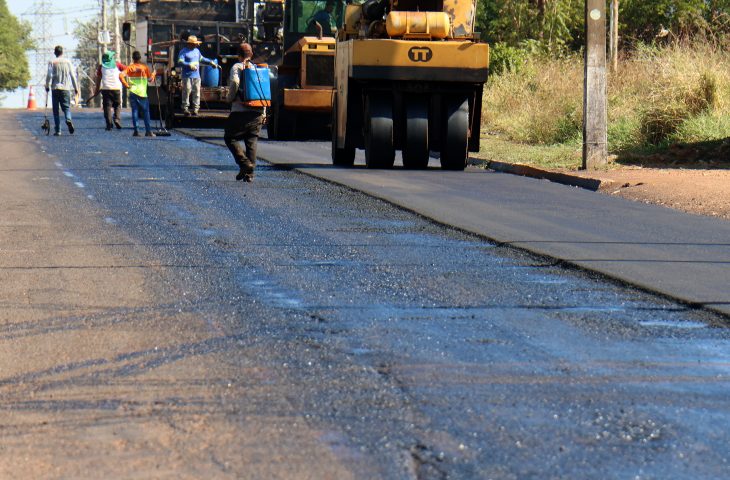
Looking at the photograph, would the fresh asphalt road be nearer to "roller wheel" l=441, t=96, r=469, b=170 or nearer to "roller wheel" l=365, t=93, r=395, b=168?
"roller wheel" l=365, t=93, r=395, b=168

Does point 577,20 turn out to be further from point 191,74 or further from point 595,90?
point 595,90

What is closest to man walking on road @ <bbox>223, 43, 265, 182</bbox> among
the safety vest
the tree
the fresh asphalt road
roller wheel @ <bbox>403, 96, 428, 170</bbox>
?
roller wheel @ <bbox>403, 96, 428, 170</bbox>

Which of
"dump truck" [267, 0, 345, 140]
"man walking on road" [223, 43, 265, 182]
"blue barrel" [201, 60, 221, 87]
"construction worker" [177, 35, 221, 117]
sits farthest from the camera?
"blue barrel" [201, 60, 221, 87]

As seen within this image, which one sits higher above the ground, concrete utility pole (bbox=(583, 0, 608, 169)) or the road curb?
concrete utility pole (bbox=(583, 0, 608, 169))

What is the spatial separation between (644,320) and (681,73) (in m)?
17.5

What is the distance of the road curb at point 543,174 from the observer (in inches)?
676

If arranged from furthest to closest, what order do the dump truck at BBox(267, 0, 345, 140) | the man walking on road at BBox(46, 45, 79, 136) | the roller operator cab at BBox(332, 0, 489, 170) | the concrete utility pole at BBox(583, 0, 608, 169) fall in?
1. the man walking on road at BBox(46, 45, 79, 136)
2. the dump truck at BBox(267, 0, 345, 140)
3. the concrete utility pole at BBox(583, 0, 608, 169)
4. the roller operator cab at BBox(332, 0, 489, 170)

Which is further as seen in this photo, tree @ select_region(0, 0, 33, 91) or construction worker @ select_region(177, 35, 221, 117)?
Result: tree @ select_region(0, 0, 33, 91)

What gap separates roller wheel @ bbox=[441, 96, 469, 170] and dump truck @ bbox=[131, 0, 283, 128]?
11.6m

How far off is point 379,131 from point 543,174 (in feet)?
7.79

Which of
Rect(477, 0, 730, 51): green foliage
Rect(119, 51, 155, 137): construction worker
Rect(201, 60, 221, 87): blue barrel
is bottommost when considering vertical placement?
Rect(119, 51, 155, 137): construction worker

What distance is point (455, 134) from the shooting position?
19.4 m

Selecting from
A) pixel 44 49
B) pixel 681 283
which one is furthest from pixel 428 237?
pixel 44 49

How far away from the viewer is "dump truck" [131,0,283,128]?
3173cm
